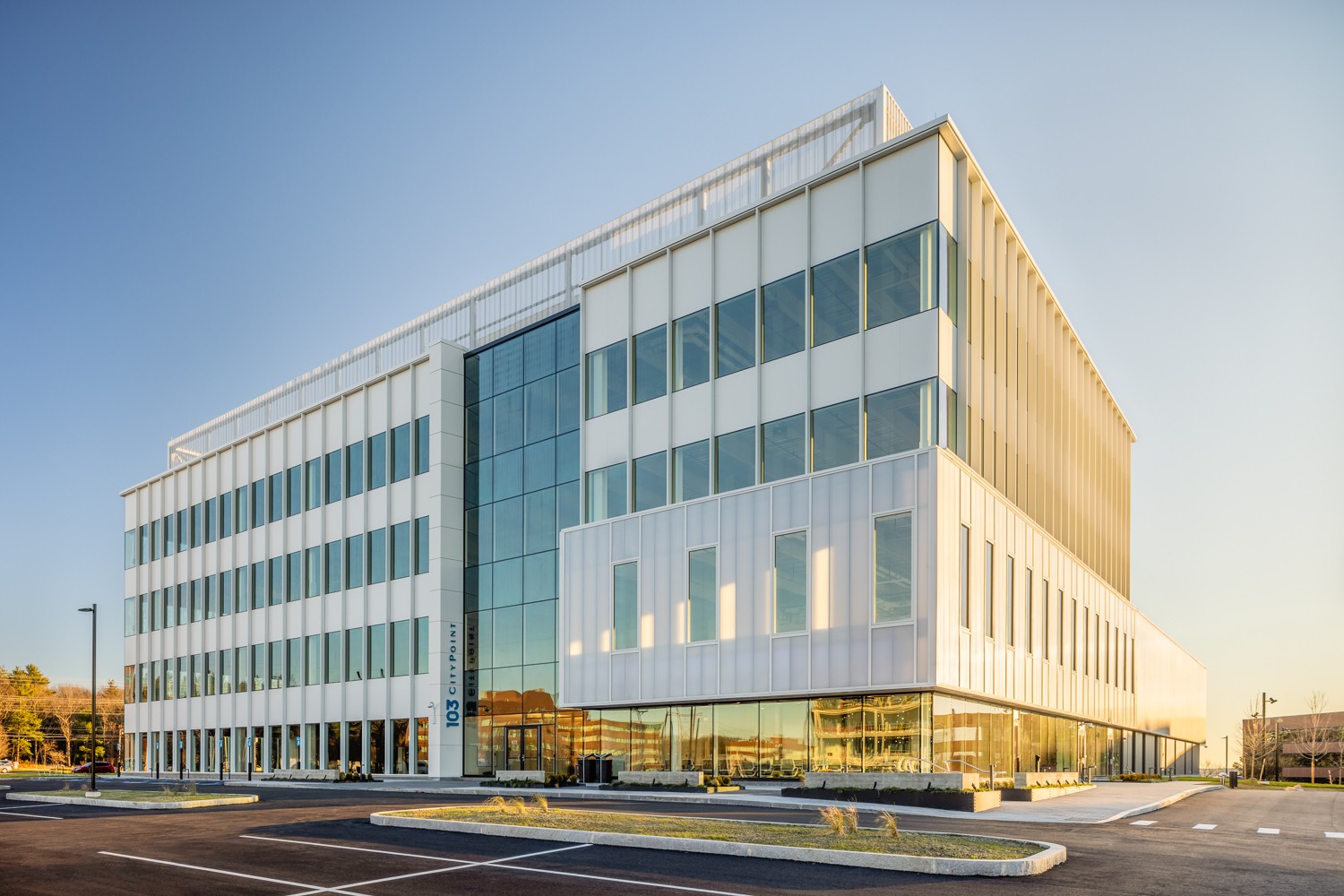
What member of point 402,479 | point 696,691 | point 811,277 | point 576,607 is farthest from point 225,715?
point 811,277

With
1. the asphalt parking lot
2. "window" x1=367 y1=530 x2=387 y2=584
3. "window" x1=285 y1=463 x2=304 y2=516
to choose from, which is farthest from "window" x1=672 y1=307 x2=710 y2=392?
"window" x1=285 y1=463 x2=304 y2=516

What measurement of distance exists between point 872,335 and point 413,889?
70.3 ft

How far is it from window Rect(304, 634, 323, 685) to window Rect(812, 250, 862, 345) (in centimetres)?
3284

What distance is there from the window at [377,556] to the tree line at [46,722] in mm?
79628

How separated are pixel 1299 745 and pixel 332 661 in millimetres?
89847

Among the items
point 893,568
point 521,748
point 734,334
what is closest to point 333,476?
point 521,748

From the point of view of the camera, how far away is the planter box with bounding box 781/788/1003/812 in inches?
974

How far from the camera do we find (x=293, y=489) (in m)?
56.5

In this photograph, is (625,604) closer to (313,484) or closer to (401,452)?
(401,452)

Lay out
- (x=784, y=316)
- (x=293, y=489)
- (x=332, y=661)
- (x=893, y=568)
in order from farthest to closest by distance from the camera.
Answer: (x=293, y=489), (x=332, y=661), (x=784, y=316), (x=893, y=568)

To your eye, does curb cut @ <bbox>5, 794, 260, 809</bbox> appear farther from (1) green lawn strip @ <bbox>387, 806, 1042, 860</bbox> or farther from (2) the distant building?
(2) the distant building

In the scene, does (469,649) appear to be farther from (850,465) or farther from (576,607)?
(850,465)

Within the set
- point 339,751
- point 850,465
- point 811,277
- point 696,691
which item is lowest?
point 339,751

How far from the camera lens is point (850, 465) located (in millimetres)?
29641
